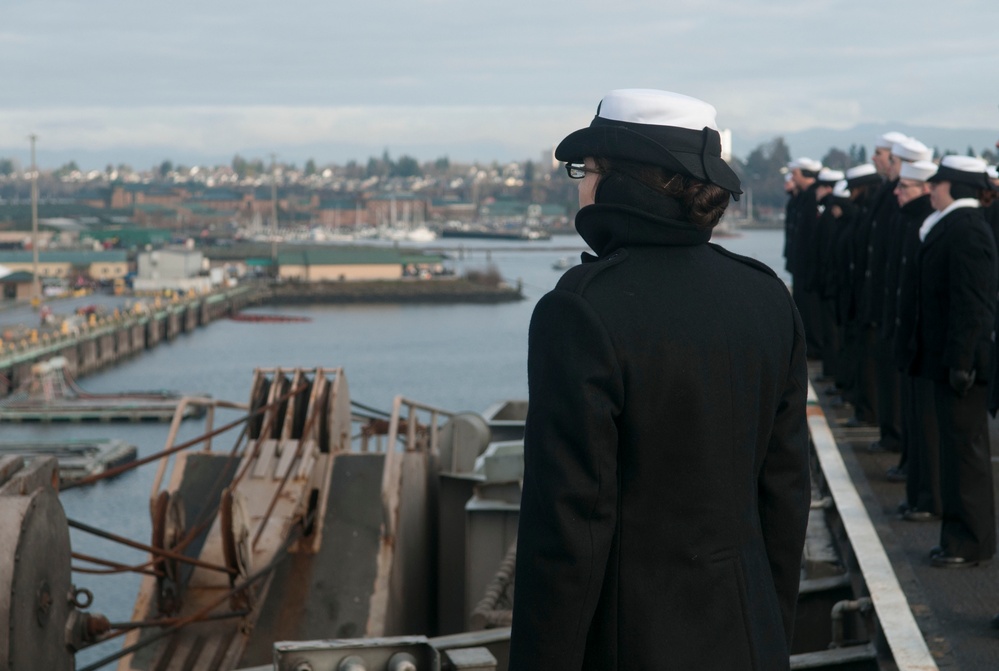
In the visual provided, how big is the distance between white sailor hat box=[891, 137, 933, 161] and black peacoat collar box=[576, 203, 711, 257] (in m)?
4.46

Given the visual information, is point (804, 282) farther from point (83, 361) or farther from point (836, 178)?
point (83, 361)

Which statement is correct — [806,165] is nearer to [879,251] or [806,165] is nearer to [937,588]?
[879,251]

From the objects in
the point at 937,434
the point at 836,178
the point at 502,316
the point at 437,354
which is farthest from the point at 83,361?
the point at 937,434

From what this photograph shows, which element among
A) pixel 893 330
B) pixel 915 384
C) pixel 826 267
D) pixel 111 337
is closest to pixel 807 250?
pixel 826 267

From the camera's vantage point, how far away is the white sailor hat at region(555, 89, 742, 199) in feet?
7.44

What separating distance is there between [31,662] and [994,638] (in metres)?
3.18

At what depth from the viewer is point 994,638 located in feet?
15.4

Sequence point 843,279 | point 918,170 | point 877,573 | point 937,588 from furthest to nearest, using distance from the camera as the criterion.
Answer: point 843,279
point 918,170
point 937,588
point 877,573

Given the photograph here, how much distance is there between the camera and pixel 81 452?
4103 cm

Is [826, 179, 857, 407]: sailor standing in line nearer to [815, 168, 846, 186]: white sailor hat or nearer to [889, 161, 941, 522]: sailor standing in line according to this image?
[815, 168, 846, 186]: white sailor hat

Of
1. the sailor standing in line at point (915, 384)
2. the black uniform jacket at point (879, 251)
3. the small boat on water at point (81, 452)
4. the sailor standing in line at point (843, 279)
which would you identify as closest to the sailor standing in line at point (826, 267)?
the sailor standing in line at point (843, 279)

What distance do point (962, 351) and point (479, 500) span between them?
161 inches

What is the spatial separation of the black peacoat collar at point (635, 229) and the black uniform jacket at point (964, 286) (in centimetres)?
343

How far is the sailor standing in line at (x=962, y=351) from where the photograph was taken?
17.8ft
